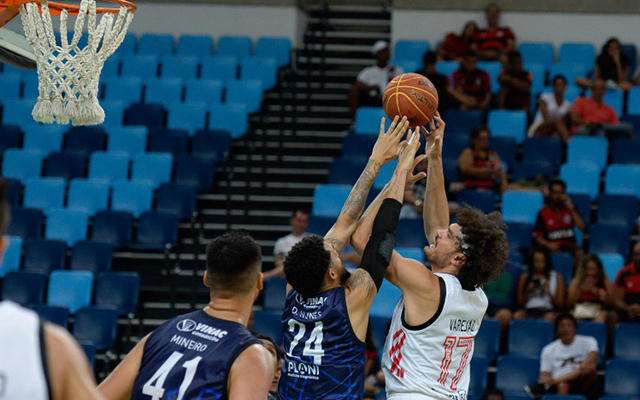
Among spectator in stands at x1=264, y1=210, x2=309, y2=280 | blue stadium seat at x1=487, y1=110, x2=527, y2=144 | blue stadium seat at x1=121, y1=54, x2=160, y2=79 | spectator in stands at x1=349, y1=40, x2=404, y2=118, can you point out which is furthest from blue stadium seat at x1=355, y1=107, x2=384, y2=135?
blue stadium seat at x1=121, y1=54, x2=160, y2=79

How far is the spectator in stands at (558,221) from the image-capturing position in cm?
907

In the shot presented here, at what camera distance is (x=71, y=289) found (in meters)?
9.06

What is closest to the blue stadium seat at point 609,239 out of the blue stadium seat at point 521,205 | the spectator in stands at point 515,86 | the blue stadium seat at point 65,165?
the blue stadium seat at point 521,205

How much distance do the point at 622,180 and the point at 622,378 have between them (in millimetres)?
2971

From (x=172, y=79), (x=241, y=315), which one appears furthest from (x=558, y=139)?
(x=241, y=315)

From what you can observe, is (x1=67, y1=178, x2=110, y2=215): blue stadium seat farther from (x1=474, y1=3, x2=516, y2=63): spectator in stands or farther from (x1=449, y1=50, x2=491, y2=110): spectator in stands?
(x1=474, y1=3, x2=516, y2=63): spectator in stands

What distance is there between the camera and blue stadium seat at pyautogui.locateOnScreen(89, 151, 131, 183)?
10.8m

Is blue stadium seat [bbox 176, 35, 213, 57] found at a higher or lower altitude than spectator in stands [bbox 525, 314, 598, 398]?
higher

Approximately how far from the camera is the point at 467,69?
37.5 ft

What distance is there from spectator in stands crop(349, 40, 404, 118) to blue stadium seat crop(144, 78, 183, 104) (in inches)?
96.5

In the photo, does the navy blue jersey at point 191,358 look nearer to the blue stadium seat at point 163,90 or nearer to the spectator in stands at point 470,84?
the spectator in stands at point 470,84

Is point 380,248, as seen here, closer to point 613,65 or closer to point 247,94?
point 247,94

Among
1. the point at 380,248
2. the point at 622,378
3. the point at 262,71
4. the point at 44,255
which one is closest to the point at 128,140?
the point at 44,255

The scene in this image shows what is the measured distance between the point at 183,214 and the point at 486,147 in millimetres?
3562
